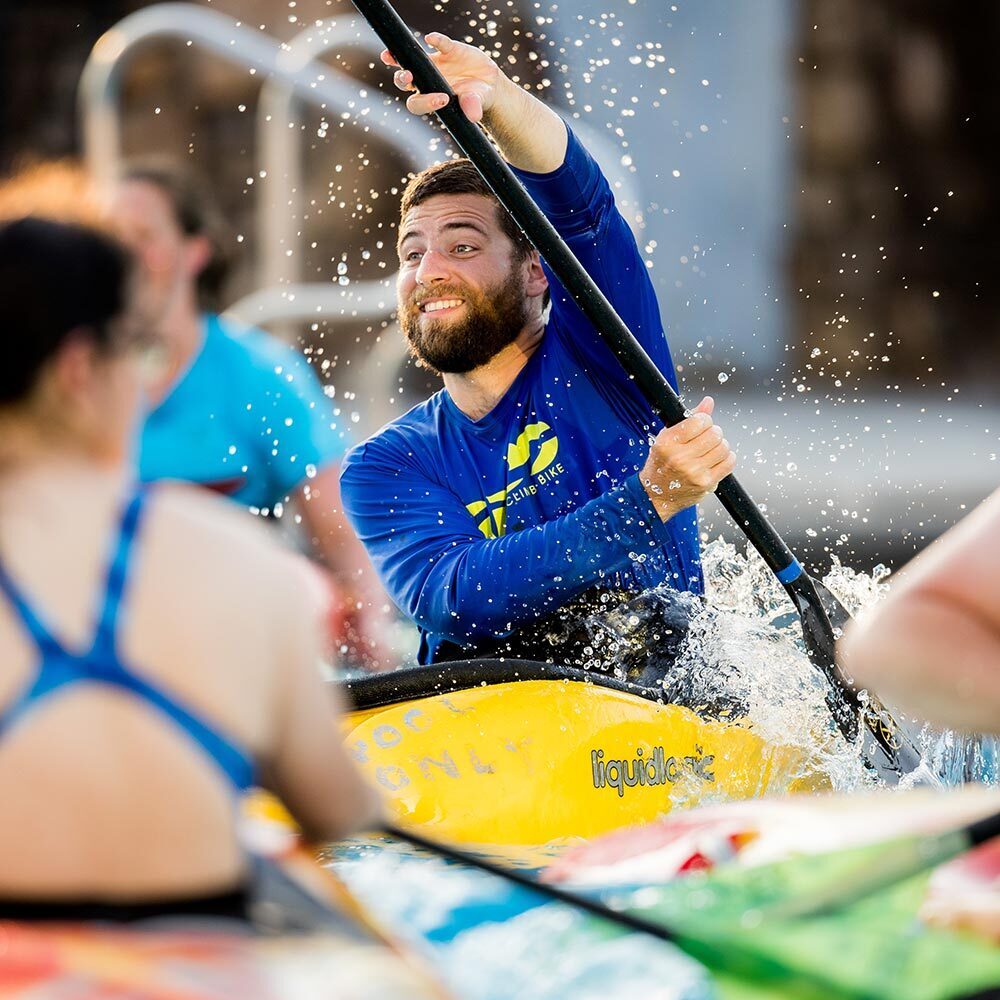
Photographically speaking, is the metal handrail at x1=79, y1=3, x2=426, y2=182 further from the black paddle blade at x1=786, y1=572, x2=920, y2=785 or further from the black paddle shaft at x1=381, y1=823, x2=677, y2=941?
the black paddle shaft at x1=381, y1=823, x2=677, y2=941

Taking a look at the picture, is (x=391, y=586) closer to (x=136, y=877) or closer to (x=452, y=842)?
(x=452, y=842)

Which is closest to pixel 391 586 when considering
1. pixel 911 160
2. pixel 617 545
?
pixel 617 545

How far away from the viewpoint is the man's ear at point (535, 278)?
296cm

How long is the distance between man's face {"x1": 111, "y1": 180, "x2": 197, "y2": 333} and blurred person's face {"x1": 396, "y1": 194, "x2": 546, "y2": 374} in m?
0.53

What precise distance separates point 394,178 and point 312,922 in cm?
620

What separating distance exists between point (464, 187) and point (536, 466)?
1.79ft

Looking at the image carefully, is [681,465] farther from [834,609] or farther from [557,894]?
[557,894]

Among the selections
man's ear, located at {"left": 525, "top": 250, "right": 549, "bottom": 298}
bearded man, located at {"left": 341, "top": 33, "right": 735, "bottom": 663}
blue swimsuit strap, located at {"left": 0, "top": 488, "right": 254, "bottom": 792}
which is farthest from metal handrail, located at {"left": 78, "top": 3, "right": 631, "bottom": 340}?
blue swimsuit strap, located at {"left": 0, "top": 488, "right": 254, "bottom": 792}

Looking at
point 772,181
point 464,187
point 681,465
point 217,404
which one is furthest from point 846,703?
point 772,181

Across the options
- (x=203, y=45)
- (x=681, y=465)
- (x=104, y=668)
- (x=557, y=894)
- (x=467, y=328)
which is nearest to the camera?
(x=104, y=668)

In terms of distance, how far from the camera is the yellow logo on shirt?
2738mm

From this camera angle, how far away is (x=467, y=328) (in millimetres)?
2826

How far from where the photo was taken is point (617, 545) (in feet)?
8.38

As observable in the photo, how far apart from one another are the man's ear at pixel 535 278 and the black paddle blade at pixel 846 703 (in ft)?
2.22
